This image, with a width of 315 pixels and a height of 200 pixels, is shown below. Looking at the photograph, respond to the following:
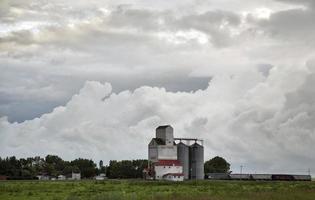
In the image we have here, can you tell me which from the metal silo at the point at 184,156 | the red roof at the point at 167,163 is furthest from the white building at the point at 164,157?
the metal silo at the point at 184,156

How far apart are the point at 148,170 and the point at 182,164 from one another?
13.6 m

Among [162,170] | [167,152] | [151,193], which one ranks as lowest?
[151,193]

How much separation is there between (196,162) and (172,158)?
1279cm

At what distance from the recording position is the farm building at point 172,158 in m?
155

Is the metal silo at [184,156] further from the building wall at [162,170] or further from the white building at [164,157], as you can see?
the building wall at [162,170]

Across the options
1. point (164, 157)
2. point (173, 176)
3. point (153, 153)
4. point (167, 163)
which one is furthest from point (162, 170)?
point (153, 153)

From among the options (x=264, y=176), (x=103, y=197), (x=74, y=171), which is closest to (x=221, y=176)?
(x=264, y=176)

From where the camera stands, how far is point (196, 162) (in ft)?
557

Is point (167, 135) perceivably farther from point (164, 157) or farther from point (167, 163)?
point (167, 163)

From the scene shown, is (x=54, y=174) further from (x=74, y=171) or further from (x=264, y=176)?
(x=264, y=176)

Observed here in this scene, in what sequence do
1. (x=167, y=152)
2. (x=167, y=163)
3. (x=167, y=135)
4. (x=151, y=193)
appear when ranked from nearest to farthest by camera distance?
(x=151, y=193) < (x=167, y=163) < (x=167, y=152) < (x=167, y=135)

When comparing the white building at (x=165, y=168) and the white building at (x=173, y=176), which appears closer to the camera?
Answer: the white building at (x=173, y=176)

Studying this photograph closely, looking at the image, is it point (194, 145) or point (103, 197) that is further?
point (194, 145)

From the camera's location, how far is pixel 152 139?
6339 inches
